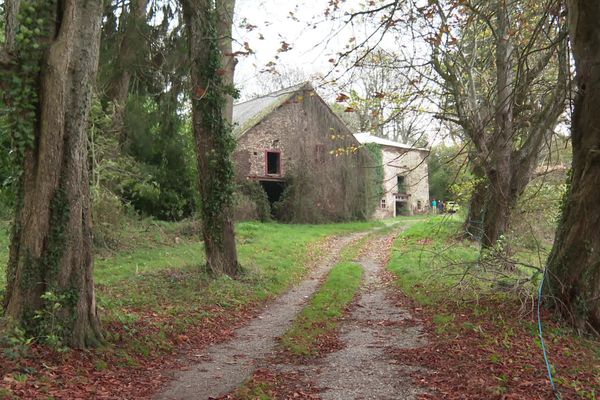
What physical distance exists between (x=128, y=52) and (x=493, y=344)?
38.6ft

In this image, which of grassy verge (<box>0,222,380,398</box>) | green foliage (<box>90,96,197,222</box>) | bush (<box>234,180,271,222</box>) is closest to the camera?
grassy verge (<box>0,222,380,398</box>)

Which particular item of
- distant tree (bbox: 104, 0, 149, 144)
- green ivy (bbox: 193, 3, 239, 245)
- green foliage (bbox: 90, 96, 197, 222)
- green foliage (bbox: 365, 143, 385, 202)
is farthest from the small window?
green ivy (bbox: 193, 3, 239, 245)

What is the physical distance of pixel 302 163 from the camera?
31609mm

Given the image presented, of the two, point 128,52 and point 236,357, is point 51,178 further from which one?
point 128,52

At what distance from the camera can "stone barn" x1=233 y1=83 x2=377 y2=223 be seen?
1218 inches

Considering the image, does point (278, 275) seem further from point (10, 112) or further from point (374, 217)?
point (374, 217)

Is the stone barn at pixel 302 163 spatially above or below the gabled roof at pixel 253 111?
below

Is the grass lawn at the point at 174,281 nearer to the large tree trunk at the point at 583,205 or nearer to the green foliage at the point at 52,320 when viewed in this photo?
the green foliage at the point at 52,320

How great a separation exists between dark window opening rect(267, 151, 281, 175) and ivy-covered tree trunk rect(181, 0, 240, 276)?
64.5ft

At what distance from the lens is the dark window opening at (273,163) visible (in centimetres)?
3219

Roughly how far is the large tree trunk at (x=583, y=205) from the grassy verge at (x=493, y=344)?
46 centimetres

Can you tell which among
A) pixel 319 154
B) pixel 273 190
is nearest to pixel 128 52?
pixel 319 154

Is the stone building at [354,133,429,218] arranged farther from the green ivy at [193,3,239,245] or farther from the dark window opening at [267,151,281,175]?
the green ivy at [193,3,239,245]

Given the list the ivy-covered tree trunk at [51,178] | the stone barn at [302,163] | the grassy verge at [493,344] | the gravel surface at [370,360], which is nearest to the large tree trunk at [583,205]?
the grassy verge at [493,344]
